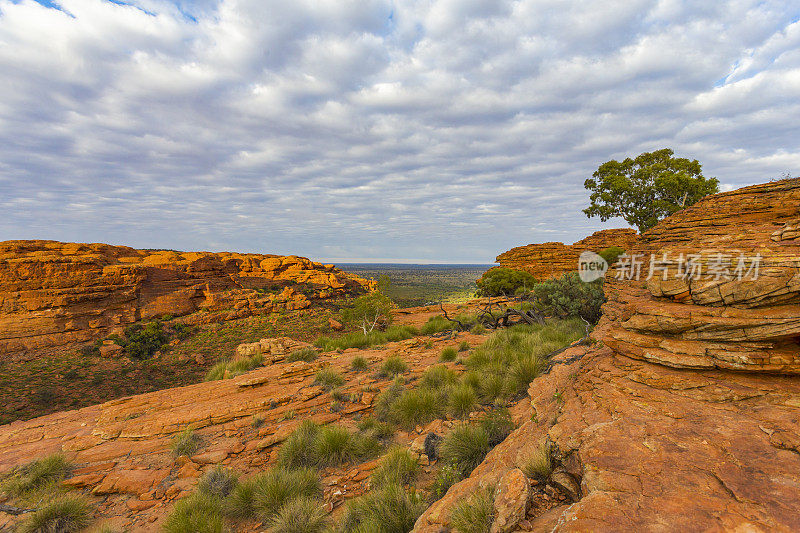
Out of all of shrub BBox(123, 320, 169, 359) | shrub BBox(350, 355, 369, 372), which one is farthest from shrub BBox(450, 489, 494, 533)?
shrub BBox(123, 320, 169, 359)

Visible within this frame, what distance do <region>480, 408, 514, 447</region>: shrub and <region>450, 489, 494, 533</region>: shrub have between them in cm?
209

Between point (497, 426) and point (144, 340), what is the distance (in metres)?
42.5

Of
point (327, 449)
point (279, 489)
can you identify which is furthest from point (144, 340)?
point (279, 489)

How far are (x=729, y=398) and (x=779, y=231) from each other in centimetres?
515

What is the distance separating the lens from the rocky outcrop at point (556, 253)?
39688 millimetres

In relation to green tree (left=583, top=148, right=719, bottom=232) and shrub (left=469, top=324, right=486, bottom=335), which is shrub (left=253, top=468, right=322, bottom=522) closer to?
shrub (left=469, top=324, right=486, bottom=335)

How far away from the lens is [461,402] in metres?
6.60

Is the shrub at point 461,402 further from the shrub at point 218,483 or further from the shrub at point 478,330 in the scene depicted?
the shrub at point 478,330

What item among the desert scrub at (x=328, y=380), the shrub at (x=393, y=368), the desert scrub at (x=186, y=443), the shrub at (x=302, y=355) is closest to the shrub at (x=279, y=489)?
the desert scrub at (x=186, y=443)

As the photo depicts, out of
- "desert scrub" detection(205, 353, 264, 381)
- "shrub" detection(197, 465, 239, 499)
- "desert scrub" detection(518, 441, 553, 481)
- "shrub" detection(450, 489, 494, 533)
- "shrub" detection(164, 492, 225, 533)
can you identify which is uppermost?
"desert scrub" detection(518, 441, 553, 481)

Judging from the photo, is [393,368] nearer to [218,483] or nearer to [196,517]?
[218,483]

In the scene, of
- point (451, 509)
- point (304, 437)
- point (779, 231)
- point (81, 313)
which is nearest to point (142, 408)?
point (304, 437)

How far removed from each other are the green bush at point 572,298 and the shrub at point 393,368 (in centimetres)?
947

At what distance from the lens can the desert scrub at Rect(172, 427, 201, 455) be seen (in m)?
6.84
